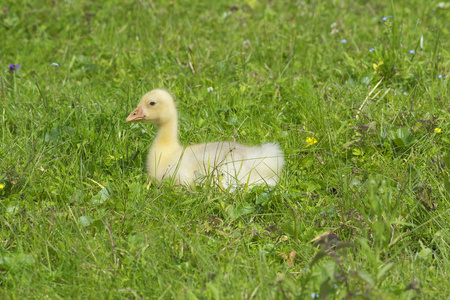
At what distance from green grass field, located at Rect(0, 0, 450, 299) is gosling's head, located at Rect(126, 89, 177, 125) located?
0.27 metres

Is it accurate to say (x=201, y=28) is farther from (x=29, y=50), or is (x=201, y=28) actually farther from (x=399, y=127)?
(x=399, y=127)

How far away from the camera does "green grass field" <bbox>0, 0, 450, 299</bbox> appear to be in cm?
261

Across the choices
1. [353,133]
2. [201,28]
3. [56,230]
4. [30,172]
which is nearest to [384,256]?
[353,133]

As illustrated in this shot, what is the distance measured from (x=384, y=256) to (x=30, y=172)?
2.10 meters

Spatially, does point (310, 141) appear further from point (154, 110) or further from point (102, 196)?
point (102, 196)

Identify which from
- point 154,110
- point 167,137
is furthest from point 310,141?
point 154,110

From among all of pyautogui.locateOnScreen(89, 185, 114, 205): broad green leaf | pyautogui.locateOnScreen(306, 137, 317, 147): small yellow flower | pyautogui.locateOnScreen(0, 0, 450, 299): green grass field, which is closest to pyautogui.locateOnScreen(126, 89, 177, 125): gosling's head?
pyautogui.locateOnScreen(0, 0, 450, 299): green grass field

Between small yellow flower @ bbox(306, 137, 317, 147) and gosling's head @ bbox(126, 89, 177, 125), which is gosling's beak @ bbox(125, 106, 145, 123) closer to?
gosling's head @ bbox(126, 89, 177, 125)

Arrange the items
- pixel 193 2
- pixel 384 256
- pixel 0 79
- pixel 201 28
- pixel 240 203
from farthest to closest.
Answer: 1. pixel 193 2
2. pixel 201 28
3. pixel 0 79
4. pixel 240 203
5. pixel 384 256

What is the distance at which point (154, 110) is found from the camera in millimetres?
3691

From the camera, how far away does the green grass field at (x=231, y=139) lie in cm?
261

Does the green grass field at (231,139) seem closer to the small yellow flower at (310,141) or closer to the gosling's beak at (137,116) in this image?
the small yellow flower at (310,141)

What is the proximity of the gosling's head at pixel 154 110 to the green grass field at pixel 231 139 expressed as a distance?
0.27 meters

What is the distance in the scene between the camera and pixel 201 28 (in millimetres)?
6219
